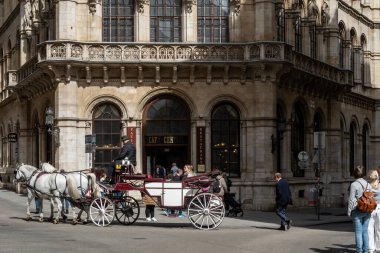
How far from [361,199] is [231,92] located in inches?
732

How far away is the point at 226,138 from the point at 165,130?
2752 millimetres

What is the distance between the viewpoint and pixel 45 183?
83.0 ft

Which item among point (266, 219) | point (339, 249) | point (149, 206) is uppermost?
point (149, 206)

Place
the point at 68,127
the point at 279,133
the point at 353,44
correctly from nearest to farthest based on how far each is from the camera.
Result: 1. the point at 68,127
2. the point at 279,133
3. the point at 353,44

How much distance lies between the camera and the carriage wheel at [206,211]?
76.3 feet

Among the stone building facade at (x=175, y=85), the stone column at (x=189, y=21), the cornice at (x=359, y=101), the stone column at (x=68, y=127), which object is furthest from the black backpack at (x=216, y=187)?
the cornice at (x=359, y=101)

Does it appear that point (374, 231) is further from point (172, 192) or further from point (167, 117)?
point (167, 117)

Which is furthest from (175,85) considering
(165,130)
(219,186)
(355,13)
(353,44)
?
(355,13)

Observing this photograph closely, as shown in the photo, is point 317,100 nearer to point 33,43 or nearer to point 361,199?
point 33,43

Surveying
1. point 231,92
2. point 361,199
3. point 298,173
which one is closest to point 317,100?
point 298,173

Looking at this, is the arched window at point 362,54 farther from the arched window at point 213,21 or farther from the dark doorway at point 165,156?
the dark doorway at point 165,156

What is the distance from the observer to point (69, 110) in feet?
110

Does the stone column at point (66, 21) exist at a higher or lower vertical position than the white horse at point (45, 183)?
higher

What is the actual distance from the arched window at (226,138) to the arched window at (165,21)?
3.81 m
